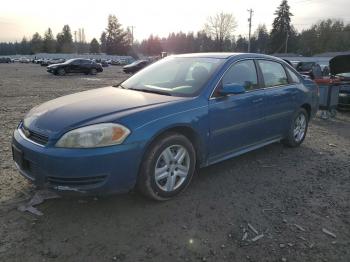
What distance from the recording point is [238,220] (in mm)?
3588

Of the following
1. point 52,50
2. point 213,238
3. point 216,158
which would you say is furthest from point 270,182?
point 52,50

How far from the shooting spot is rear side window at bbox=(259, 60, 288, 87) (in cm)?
Result: 525

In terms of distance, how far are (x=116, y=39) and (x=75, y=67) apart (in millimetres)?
80643

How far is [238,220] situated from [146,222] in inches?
36.2

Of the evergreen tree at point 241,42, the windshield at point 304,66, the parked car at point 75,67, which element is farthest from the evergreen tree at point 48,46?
the windshield at point 304,66

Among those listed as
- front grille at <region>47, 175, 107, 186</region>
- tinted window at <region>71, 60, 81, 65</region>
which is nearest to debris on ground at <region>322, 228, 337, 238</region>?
front grille at <region>47, 175, 107, 186</region>

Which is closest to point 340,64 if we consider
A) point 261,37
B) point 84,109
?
point 84,109

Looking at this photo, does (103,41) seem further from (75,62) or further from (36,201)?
(36,201)

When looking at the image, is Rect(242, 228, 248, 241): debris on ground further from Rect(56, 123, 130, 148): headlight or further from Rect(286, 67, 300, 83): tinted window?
Rect(286, 67, 300, 83): tinted window

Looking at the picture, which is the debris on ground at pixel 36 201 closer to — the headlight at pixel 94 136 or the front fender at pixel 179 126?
the headlight at pixel 94 136

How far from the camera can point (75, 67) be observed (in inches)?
1187

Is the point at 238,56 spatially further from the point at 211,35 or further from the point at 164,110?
the point at 211,35

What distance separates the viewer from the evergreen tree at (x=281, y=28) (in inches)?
3236

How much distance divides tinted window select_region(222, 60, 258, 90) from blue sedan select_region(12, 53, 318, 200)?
1 cm
